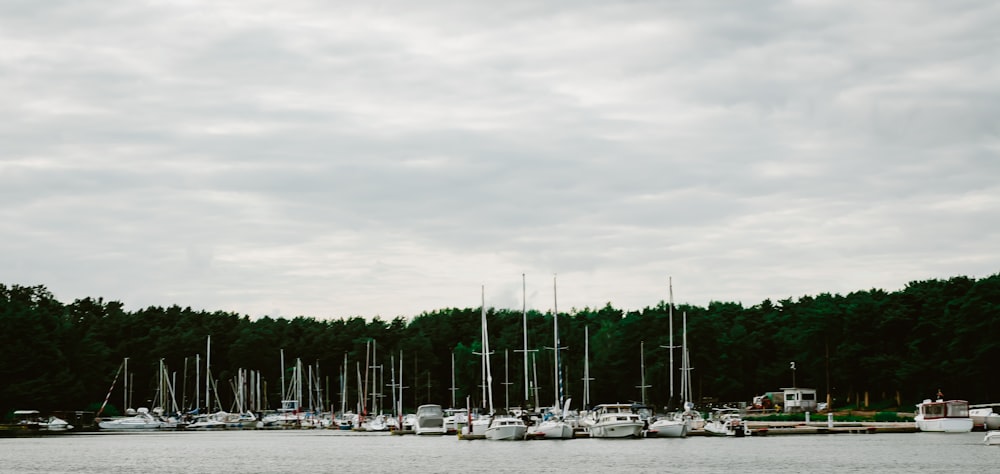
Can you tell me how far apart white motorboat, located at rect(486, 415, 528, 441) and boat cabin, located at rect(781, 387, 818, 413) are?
181ft

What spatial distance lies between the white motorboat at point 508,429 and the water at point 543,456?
981 millimetres

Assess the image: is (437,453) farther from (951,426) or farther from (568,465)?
(951,426)

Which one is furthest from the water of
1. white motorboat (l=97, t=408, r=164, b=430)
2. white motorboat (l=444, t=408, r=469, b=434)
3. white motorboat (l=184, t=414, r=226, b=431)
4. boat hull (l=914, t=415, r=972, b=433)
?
white motorboat (l=184, t=414, r=226, b=431)

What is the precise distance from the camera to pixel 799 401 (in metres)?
155

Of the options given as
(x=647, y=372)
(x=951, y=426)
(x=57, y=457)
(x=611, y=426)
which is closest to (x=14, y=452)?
(x=57, y=457)

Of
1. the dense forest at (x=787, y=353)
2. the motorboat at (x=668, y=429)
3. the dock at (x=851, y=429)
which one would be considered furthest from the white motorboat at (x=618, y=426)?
the dense forest at (x=787, y=353)

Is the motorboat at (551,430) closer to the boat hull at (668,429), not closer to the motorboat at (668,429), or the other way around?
the motorboat at (668,429)

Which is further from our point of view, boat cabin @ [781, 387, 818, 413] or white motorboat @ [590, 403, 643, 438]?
boat cabin @ [781, 387, 818, 413]

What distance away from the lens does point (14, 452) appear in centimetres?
10956

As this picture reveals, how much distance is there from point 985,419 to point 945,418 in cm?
423

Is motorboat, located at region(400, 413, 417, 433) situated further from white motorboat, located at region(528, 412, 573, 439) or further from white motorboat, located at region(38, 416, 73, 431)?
white motorboat, located at region(38, 416, 73, 431)

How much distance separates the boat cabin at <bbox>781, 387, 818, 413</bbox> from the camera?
509 feet

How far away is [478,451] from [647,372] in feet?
277

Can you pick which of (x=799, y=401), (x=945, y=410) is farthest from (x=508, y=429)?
(x=799, y=401)
